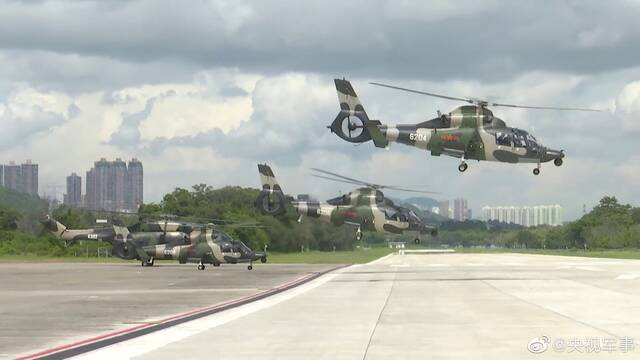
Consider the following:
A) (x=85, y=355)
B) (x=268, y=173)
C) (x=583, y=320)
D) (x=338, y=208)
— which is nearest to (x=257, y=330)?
(x=85, y=355)

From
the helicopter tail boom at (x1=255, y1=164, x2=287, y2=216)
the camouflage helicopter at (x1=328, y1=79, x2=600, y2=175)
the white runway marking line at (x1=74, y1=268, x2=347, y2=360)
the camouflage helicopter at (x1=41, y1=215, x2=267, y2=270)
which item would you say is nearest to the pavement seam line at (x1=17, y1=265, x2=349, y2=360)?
the white runway marking line at (x1=74, y1=268, x2=347, y2=360)

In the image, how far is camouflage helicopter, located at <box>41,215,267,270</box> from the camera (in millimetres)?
77500

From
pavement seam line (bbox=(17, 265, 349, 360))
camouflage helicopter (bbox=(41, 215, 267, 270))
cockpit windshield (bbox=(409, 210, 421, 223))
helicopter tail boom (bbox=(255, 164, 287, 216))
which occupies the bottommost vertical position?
pavement seam line (bbox=(17, 265, 349, 360))

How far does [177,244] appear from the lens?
8075 cm

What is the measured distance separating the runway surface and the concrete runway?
234 cm

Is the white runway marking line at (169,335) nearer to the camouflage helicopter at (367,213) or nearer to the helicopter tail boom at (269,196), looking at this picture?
the camouflage helicopter at (367,213)

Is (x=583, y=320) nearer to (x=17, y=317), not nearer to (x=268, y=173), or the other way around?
(x=17, y=317)

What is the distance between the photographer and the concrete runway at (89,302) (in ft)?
83.6

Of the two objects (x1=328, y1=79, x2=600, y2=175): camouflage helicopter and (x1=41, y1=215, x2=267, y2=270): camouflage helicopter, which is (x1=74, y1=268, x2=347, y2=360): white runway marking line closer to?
(x1=328, y1=79, x2=600, y2=175): camouflage helicopter

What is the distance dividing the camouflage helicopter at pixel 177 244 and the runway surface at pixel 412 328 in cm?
3556

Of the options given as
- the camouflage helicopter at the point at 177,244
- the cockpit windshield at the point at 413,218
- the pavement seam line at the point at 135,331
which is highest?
the cockpit windshield at the point at 413,218

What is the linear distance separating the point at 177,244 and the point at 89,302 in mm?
42246

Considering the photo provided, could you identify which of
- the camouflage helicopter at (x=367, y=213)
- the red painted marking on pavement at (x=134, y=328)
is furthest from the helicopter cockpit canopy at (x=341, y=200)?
the red painted marking on pavement at (x=134, y=328)

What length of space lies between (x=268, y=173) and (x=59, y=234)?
69.2 feet
